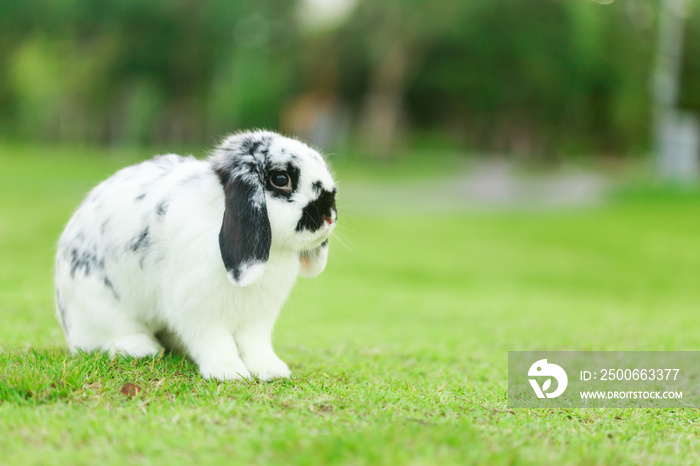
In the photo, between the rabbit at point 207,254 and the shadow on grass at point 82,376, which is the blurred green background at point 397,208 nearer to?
the shadow on grass at point 82,376

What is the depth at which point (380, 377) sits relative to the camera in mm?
3373

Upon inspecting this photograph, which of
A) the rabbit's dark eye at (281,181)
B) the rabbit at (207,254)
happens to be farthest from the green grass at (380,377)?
the rabbit's dark eye at (281,181)

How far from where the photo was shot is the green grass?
2184mm

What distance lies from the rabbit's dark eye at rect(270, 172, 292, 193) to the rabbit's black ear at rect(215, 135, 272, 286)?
50 millimetres

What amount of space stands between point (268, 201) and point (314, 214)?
20 centimetres

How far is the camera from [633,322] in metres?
6.34

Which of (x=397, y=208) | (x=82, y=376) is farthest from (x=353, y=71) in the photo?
(x=82, y=376)

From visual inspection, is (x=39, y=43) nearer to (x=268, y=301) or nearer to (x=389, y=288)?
(x=389, y=288)

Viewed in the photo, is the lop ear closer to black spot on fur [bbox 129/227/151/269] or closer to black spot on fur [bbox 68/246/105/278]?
black spot on fur [bbox 129/227/151/269]

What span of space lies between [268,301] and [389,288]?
572 cm

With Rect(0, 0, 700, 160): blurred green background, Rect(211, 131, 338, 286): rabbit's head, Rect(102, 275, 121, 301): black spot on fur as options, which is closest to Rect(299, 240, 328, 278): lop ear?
Rect(211, 131, 338, 286): rabbit's head

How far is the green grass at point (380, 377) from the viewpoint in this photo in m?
2.18

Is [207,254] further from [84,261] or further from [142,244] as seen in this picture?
[84,261]

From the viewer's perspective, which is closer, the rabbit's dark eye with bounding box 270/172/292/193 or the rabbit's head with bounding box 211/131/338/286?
the rabbit's head with bounding box 211/131/338/286
